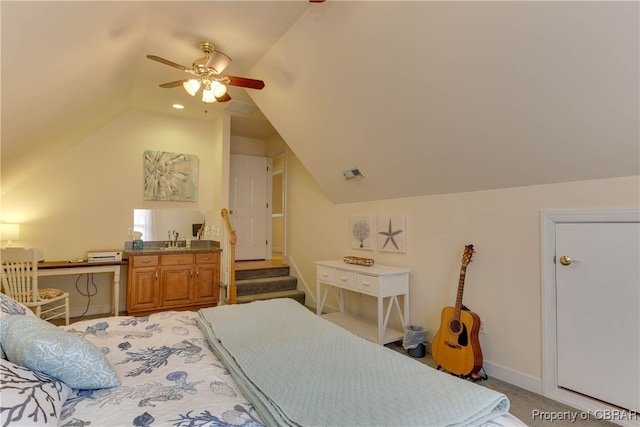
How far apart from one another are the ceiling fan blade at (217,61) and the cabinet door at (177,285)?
2664 millimetres

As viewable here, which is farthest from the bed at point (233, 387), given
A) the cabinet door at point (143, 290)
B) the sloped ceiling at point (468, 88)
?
the cabinet door at point (143, 290)

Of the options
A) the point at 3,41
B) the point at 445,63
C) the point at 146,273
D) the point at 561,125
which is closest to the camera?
the point at 3,41

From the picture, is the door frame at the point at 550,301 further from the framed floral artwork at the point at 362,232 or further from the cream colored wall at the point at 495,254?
the framed floral artwork at the point at 362,232

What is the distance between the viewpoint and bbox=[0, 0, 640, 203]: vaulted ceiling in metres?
1.71

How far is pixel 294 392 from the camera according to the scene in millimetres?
1194

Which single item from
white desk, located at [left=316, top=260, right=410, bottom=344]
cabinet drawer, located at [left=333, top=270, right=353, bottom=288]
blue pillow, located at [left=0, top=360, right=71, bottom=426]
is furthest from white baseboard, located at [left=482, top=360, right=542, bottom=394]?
blue pillow, located at [left=0, top=360, right=71, bottom=426]

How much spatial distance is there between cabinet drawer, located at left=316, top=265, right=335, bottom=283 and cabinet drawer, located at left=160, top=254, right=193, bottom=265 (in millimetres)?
1786

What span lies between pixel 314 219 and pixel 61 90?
312cm

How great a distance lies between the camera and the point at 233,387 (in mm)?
1306

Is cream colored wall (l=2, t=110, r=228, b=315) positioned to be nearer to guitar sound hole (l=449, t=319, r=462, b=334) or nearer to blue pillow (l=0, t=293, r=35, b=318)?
blue pillow (l=0, t=293, r=35, b=318)

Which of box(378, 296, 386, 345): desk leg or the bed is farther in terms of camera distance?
box(378, 296, 386, 345): desk leg

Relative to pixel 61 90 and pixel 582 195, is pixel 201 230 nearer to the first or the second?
pixel 61 90

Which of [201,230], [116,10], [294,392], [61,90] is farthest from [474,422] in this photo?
[201,230]

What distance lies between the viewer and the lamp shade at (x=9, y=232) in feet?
12.0
